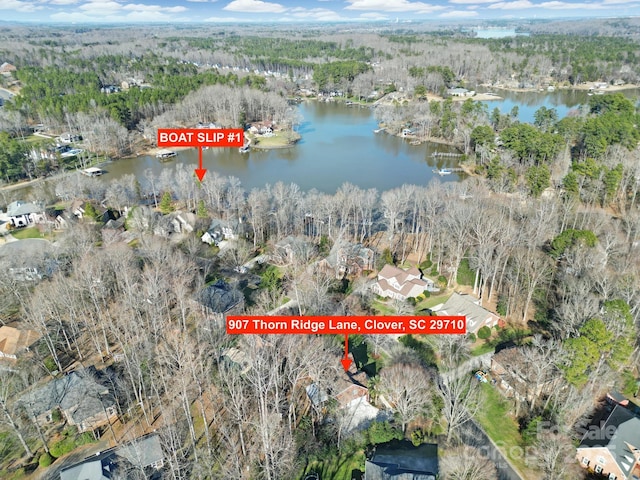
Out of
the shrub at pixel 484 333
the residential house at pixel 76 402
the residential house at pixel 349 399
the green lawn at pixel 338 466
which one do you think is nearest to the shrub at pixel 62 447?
the residential house at pixel 76 402

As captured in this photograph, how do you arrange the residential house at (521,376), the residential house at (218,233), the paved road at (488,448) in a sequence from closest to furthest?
the paved road at (488,448), the residential house at (521,376), the residential house at (218,233)

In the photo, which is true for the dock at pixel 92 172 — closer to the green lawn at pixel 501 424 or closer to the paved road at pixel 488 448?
the green lawn at pixel 501 424

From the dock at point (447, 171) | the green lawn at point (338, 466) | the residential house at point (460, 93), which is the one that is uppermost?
the residential house at point (460, 93)

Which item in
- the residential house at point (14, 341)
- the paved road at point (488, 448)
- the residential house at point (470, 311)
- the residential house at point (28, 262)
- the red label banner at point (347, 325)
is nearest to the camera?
the paved road at point (488, 448)

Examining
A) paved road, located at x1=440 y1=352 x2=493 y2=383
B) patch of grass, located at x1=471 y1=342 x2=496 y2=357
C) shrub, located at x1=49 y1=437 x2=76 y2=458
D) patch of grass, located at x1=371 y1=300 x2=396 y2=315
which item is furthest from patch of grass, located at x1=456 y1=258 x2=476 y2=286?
shrub, located at x1=49 y1=437 x2=76 y2=458

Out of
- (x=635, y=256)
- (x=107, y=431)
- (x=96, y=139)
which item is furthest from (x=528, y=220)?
(x=96, y=139)

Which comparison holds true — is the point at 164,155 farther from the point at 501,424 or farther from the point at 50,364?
the point at 501,424

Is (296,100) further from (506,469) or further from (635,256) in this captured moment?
(506,469)
